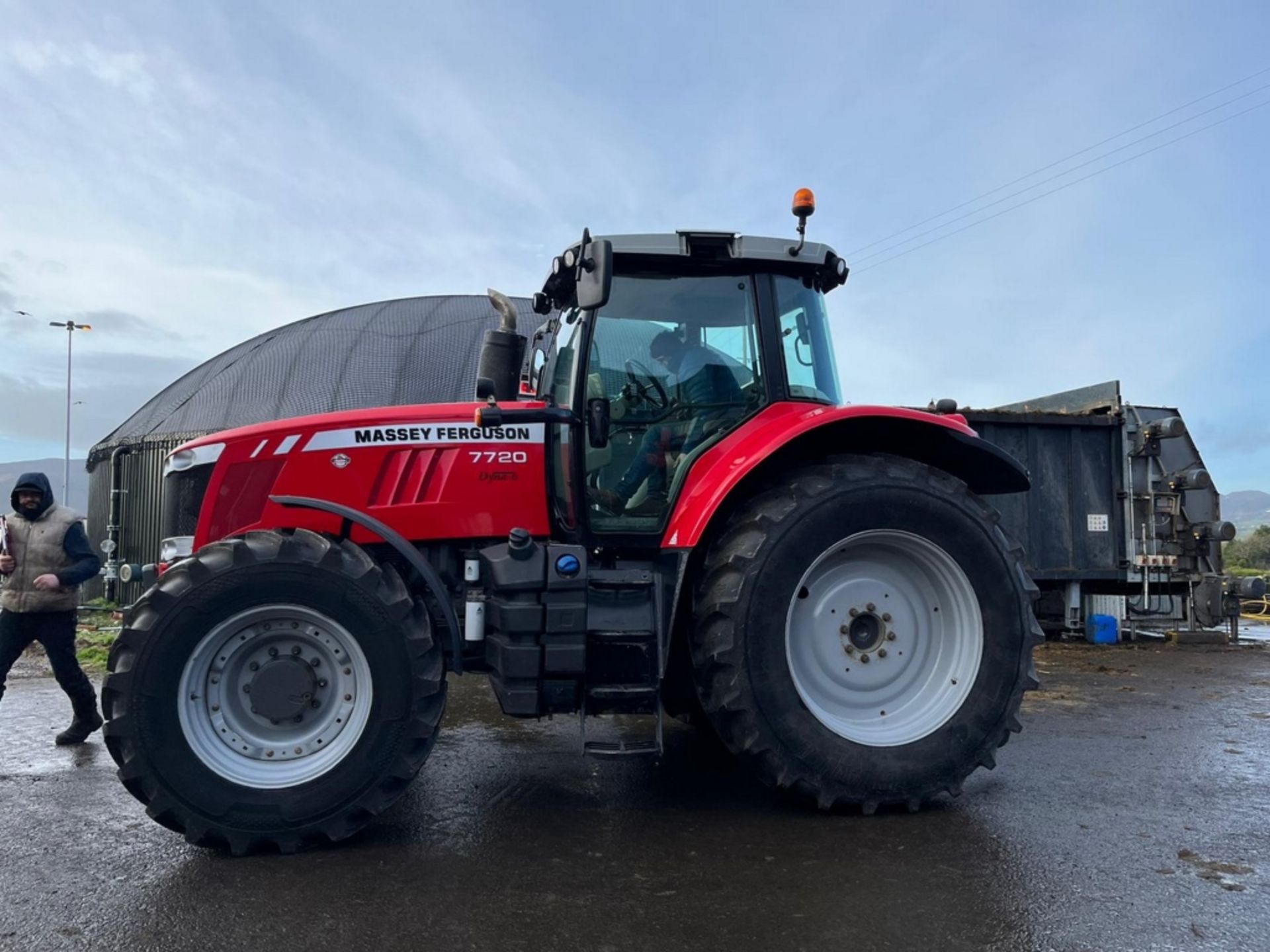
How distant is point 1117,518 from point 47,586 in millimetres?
9813

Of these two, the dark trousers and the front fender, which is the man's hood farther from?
Result: the front fender

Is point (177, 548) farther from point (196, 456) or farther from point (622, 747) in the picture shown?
point (622, 747)

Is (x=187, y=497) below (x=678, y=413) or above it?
below

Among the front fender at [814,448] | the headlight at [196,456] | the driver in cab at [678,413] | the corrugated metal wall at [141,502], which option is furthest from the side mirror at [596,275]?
the corrugated metal wall at [141,502]

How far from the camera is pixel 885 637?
12.2ft

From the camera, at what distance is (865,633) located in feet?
12.2

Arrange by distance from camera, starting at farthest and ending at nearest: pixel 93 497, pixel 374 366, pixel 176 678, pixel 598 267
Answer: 1. pixel 93 497
2. pixel 374 366
3. pixel 598 267
4. pixel 176 678

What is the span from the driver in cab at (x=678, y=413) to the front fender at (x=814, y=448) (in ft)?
0.39

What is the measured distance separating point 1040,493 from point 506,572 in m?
7.75

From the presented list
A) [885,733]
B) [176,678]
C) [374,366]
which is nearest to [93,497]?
[374,366]

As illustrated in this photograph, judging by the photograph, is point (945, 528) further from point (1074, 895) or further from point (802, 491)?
point (1074, 895)

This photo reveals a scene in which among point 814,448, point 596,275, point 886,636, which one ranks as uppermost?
point 596,275

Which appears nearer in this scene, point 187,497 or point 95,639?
point 187,497

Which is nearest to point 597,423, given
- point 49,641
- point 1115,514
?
point 49,641
